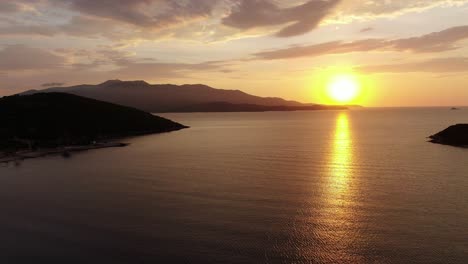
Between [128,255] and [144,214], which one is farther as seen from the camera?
[144,214]

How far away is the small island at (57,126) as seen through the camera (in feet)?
397

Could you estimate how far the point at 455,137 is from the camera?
119 metres

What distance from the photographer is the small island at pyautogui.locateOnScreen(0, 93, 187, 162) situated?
121m

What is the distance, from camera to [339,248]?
109ft

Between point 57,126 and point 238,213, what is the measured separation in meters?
134

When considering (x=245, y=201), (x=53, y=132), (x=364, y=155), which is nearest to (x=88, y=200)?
(x=245, y=201)

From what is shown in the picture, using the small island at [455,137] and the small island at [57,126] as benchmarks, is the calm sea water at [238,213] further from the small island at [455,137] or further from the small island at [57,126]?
the small island at [57,126]

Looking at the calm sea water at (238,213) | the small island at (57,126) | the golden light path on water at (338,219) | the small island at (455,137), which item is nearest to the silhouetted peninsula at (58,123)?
the small island at (57,126)

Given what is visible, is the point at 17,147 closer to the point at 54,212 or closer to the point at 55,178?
the point at 55,178

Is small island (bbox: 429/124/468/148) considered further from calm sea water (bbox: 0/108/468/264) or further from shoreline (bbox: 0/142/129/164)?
shoreline (bbox: 0/142/129/164)

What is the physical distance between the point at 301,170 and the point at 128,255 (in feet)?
157

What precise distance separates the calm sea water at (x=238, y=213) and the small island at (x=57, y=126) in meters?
44.5

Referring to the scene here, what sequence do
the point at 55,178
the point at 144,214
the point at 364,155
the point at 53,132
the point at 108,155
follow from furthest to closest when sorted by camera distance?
the point at 53,132, the point at 108,155, the point at 364,155, the point at 55,178, the point at 144,214

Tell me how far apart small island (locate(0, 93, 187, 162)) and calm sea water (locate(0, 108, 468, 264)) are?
146 feet
